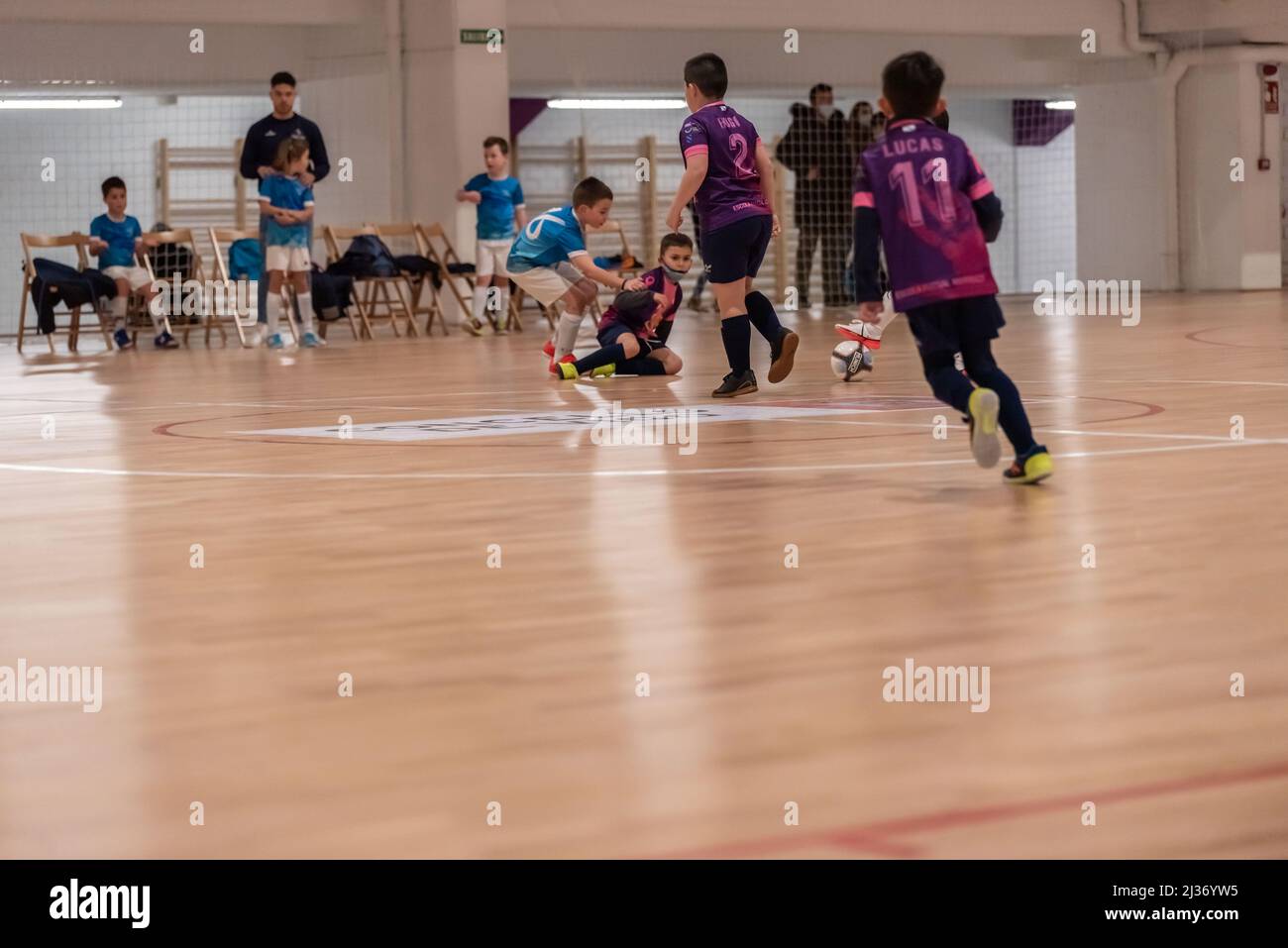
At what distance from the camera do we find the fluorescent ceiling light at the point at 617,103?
945 inches

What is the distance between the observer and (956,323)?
532cm

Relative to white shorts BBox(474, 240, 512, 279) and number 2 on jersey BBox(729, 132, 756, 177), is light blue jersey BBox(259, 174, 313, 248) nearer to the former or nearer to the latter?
white shorts BBox(474, 240, 512, 279)

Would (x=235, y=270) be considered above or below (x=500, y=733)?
above

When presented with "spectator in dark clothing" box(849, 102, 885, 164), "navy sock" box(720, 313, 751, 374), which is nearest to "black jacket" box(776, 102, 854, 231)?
"spectator in dark clothing" box(849, 102, 885, 164)

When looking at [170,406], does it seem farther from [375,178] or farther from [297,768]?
[375,178]

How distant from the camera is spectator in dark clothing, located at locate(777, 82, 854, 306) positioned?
21.5m

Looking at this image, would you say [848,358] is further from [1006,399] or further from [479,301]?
[479,301]

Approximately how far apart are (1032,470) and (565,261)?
6.83 metres

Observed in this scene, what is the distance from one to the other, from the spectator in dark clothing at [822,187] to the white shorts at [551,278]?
985 centimetres

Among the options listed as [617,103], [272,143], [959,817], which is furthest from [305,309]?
[959,817]

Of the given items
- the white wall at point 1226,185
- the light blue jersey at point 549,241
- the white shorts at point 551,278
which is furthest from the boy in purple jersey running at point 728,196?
the white wall at point 1226,185

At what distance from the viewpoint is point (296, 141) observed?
47.3 feet
